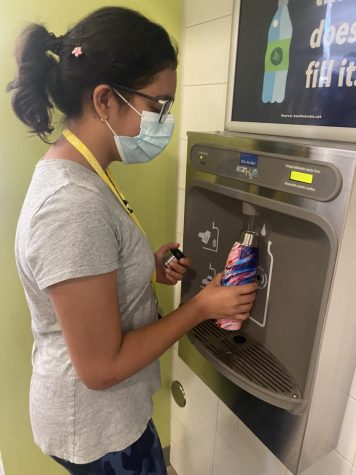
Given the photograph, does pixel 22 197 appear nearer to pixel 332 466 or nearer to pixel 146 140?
pixel 146 140

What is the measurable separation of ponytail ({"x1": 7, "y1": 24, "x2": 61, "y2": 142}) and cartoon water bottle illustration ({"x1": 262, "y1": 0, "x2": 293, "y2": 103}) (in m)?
0.45

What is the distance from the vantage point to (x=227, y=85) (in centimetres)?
103

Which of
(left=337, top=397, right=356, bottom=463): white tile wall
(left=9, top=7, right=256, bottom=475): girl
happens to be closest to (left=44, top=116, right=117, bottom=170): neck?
(left=9, top=7, right=256, bottom=475): girl

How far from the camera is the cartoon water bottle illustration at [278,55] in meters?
0.80

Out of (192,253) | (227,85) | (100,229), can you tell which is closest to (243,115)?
(227,85)

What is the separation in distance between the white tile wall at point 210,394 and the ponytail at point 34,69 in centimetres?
49

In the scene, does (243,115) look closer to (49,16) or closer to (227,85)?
(227,85)

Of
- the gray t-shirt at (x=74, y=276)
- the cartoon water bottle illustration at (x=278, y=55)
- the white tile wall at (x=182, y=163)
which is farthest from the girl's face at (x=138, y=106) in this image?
the white tile wall at (x=182, y=163)

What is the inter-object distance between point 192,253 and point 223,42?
1.89 ft

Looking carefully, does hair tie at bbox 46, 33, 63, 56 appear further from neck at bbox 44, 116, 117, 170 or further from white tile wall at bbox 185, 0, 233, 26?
white tile wall at bbox 185, 0, 233, 26

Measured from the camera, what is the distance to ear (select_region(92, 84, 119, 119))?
2.23ft

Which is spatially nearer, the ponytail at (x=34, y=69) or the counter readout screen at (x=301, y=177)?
the counter readout screen at (x=301, y=177)

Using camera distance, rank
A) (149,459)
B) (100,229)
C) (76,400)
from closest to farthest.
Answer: (100,229), (76,400), (149,459)

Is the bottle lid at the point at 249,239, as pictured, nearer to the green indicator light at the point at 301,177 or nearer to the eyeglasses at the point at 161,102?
the green indicator light at the point at 301,177
